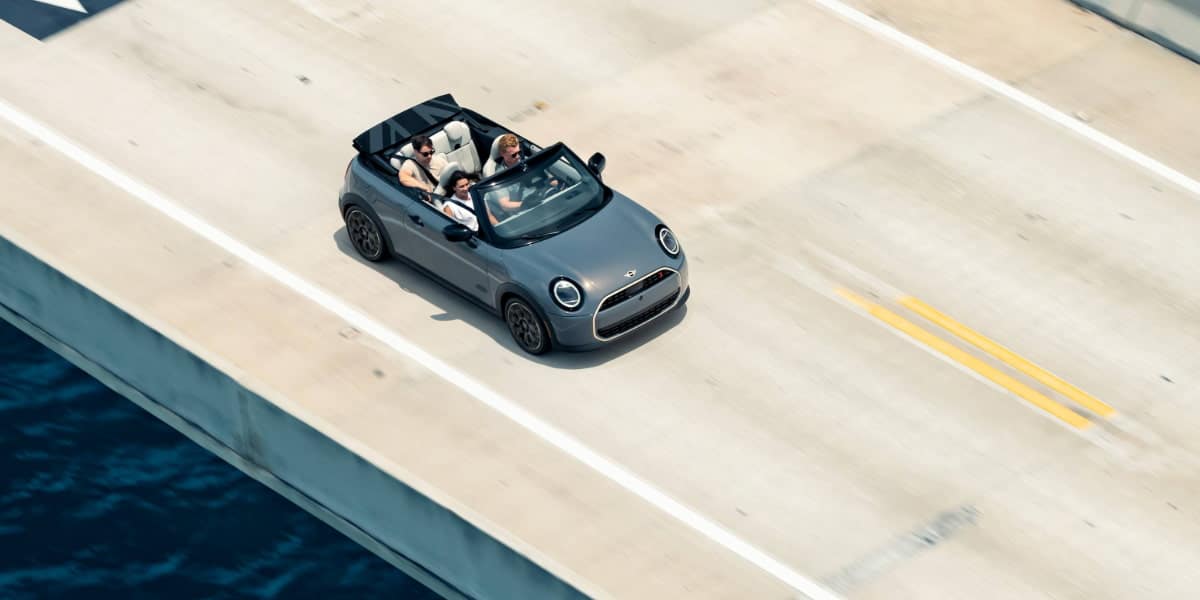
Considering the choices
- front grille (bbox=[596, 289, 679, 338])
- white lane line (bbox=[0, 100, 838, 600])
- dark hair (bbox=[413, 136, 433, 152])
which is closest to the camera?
white lane line (bbox=[0, 100, 838, 600])

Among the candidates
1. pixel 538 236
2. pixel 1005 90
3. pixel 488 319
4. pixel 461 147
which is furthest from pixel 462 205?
pixel 1005 90

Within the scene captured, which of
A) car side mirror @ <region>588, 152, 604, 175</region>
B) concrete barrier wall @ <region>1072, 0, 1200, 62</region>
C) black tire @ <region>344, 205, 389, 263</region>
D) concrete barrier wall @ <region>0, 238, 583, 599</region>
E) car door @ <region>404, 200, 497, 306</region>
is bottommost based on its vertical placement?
concrete barrier wall @ <region>0, 238, 583, 599</region>

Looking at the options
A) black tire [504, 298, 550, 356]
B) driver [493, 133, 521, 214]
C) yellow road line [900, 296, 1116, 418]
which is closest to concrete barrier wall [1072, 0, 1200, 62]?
yellow road line [900, 296, 1116, 418]

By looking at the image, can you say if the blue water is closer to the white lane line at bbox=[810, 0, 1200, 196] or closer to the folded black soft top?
the folded black soft top

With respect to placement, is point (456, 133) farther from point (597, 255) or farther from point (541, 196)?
point (597, 255)

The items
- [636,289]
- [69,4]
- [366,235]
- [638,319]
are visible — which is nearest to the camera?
[636,289]

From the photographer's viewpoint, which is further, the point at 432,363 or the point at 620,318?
the point at 432,363

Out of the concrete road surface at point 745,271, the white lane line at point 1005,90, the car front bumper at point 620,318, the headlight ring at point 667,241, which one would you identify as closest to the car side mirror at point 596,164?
the headlight ring at point 667,241
